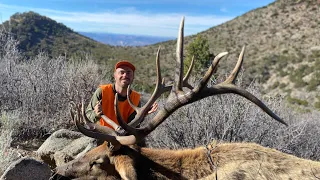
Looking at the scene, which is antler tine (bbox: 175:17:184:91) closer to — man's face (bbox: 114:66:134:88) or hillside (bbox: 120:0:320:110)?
man's face (bbox: 114:66:134:88)

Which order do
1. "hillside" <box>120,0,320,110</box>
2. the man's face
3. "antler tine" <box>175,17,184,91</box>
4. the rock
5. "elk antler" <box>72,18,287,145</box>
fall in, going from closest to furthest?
"antler tine" <box>175,17,184,91</box>
"elk antler" <box>72,18,287,145</box>
the man's face
the rock
"hillside" <box>120,0,320,110</box>

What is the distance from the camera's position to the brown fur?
389cm

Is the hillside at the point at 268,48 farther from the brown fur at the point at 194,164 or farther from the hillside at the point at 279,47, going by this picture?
the brown fur at the point at 194,164

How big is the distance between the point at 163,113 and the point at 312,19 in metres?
38.5

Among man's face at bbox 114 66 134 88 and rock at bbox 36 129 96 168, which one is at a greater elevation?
man's face at bbox 114 66 134 88

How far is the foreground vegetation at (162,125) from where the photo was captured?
6387 mm

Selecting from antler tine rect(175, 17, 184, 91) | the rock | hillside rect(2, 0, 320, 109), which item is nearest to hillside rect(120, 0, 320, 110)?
hillside rect(2, 0, 320, 109)

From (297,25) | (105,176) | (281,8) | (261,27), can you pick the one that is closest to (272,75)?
(297,25)

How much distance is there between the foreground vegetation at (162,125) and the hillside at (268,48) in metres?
9.07

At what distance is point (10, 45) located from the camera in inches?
435

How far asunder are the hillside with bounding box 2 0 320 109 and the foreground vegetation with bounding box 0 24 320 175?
907cm

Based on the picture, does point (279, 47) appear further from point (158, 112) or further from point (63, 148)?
point (158, 112)

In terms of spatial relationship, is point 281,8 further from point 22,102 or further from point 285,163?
point 285,163

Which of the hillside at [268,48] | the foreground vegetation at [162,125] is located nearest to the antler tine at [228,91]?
the foreground vegetation at [162,125]
